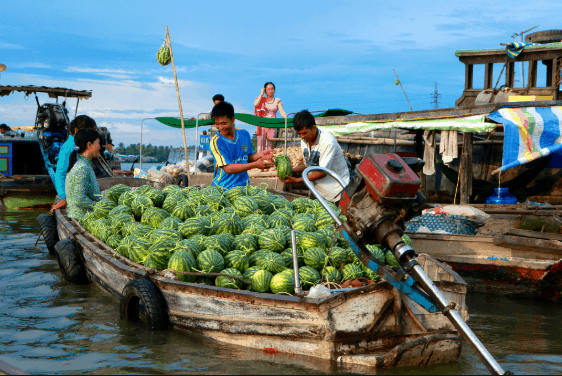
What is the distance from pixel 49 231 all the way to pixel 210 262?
19.1ft

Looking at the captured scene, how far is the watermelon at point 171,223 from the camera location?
511cm

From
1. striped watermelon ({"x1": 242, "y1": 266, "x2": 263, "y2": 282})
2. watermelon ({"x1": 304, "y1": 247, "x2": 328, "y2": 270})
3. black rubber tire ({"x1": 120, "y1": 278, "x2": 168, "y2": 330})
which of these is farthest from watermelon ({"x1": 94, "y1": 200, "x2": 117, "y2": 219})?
watermelon ({"x1": 304, "y1": 247, "x2": 328, "y2": 270})

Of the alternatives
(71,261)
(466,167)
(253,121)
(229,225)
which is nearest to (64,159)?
(71,261)

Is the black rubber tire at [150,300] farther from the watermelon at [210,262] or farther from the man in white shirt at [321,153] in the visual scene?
the man in white shirt at [321,153]

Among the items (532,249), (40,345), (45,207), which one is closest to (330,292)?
(40,345)

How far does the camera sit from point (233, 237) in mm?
4863

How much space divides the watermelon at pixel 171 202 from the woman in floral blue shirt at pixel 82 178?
1.97m

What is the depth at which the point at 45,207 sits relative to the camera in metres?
17.8

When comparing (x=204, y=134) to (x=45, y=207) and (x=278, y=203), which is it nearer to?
(x=45, y=207)

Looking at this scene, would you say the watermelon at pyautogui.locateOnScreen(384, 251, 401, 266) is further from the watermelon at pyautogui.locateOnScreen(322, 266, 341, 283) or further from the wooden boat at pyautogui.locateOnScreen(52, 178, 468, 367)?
the watermelon at pyautogui.locateOnScreen(322, 266, 341, 283)

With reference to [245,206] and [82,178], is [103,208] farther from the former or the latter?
[245,206]

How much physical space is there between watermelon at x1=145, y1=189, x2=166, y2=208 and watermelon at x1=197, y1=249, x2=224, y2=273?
1695 mm

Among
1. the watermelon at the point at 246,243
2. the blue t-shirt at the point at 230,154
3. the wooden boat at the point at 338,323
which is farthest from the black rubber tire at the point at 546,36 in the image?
the watermelon at the point at 246,243

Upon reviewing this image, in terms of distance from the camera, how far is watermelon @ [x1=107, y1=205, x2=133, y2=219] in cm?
600
